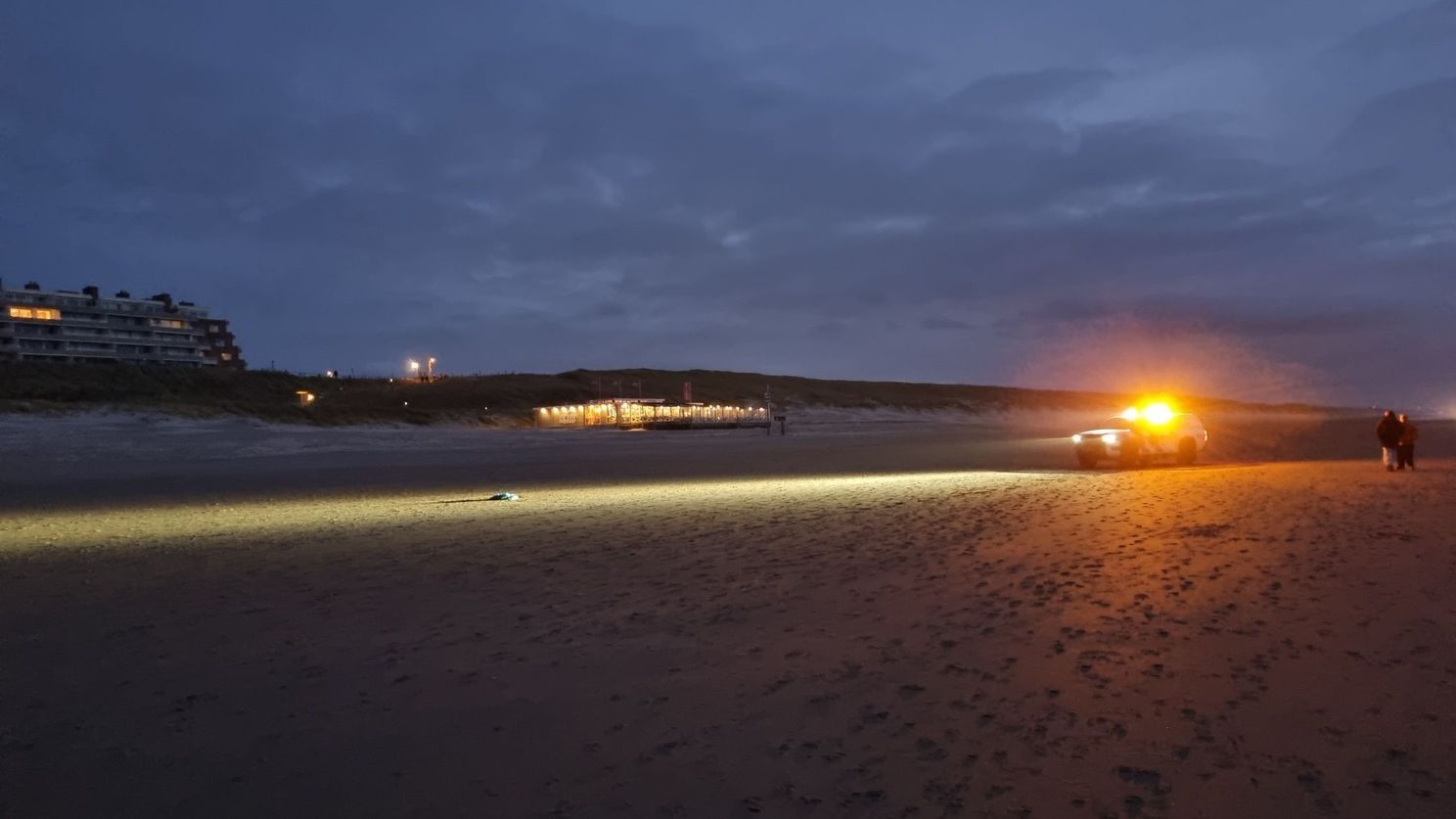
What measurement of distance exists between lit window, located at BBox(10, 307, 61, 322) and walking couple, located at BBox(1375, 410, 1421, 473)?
10592cm

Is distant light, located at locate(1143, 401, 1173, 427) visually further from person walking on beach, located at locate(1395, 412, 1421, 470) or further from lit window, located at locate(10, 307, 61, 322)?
lit window, located at locate(10, 307, 61, 322)

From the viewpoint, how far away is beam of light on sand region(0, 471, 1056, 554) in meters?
13.5

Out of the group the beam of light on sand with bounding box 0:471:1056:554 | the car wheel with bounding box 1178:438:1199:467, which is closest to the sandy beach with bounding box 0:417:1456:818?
the beam of light on sand with bounding box 0:471:1056:554

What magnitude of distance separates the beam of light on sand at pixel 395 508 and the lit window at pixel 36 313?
89.1 m

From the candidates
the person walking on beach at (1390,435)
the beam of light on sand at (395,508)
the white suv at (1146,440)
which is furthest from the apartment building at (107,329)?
the person walking on beach at (1390,435)

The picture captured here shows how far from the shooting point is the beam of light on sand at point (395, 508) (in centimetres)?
1352

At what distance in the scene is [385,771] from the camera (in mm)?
4707

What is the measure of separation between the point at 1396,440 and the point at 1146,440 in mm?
5472

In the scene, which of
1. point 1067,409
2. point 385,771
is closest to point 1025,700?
point 385,771

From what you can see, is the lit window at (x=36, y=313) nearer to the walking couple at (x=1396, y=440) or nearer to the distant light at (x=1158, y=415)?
the distant light at (x=1158, y=415)

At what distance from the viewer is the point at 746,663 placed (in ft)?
20.9

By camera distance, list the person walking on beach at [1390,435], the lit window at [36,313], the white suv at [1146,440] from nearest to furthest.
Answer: the person walking on beach at [1390,435] < the white suv at [1146,440] < the lit window at [36,313]

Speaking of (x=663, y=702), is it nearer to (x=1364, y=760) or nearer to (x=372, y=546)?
(x=1364, y=760)

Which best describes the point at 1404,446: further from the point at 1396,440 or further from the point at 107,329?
the point at 107,329
